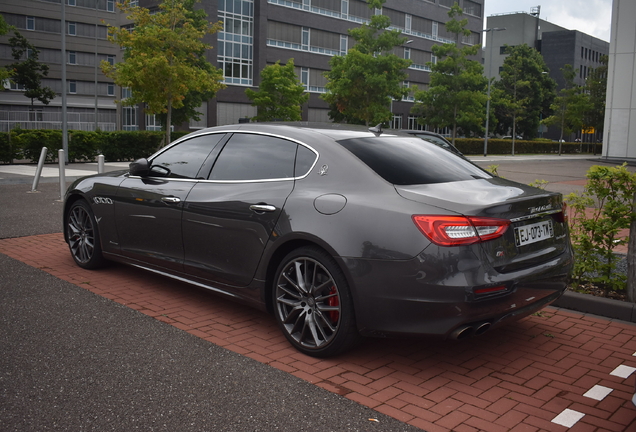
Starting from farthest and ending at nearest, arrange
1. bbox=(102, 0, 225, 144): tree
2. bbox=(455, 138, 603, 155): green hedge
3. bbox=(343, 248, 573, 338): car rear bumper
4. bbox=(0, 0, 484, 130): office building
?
bbox=(0, 0, 484, 130): office building, bbox=(455, 138, 603, 155): green hedge, bbox=(102, 0, 225, 144): tree, bbox=(343, 248, 573, 338): car rear bumper

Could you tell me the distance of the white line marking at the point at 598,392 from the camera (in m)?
3.63

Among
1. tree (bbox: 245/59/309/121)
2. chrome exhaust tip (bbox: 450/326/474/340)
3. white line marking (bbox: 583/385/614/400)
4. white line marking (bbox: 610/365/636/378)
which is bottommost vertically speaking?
white line marking (bbox: 610/365/636/378)

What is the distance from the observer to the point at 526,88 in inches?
2906

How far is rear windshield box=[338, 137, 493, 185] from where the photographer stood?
4.14 meters

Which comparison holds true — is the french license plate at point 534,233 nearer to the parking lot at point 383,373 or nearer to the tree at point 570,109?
the parking lot at point 383,373

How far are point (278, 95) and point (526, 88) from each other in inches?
1609

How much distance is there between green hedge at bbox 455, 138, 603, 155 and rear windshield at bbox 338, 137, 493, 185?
148 ft

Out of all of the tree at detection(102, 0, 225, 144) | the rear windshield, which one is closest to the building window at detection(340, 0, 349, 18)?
the tree at detection(102, 0, 225, 144)

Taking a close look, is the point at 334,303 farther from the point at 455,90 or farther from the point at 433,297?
the point at 455,90

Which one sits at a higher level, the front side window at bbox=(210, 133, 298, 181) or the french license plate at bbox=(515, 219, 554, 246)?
the front side window at bbox=(210, 133, 298, 181)

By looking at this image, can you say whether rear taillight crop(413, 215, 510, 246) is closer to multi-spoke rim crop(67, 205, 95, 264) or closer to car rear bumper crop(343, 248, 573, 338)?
car rear bumper crop(343, 248, 573, 338)

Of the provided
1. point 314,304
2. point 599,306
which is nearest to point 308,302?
point 314,304

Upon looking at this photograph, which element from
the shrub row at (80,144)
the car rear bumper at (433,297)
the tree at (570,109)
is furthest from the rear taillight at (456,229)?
the tree at (570,109)

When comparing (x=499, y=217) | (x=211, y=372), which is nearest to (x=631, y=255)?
(x=499, y=217)
